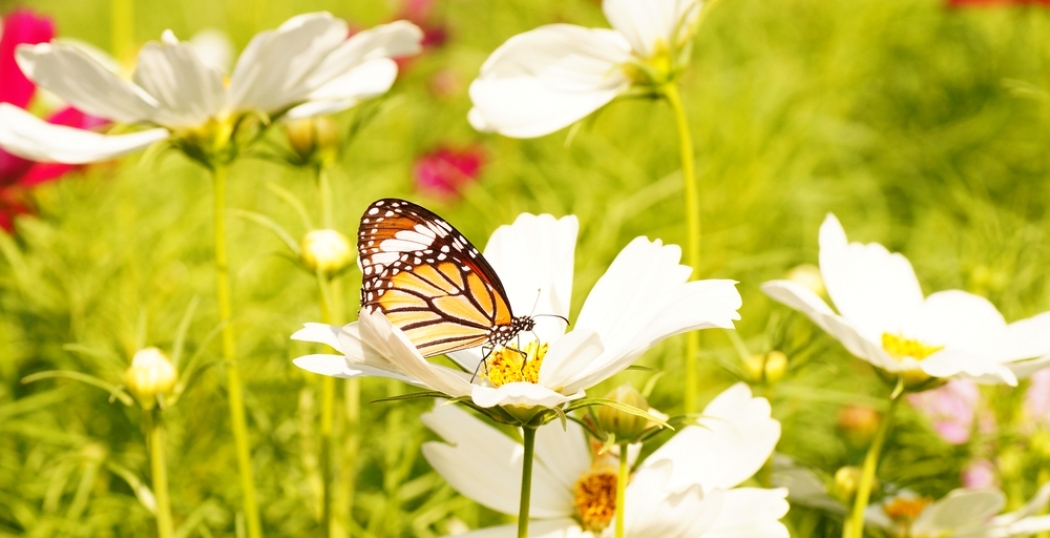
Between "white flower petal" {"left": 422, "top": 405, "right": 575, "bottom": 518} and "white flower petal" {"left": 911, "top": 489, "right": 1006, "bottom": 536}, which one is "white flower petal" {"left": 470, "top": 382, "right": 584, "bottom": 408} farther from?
"white flower petal" {"left": 911, "top": 489, "right": 1006, "bottom": 536}

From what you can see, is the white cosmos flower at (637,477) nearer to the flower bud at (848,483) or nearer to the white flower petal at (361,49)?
the flower bud at (848,483)

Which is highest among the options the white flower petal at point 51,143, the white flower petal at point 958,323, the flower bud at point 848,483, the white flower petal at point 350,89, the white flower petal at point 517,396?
the white flower petal at point 350,89

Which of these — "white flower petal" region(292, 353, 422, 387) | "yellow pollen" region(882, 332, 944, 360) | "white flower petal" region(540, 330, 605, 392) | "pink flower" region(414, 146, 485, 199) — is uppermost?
"pink flower" region(414, 146, 485, 199)

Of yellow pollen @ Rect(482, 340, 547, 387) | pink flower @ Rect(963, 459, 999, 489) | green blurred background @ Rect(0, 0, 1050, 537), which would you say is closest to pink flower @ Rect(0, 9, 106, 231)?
green blurred background @ Rect(0, 0, 1050, 537)

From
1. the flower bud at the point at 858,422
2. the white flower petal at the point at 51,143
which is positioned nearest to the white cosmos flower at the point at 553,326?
the white flower petal at the point at 51,143

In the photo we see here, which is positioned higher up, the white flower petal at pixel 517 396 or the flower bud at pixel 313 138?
the flower bud at pixel 313 138

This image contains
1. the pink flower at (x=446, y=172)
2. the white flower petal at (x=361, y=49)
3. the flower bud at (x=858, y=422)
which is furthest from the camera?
the pink flower at (x=446, y=172)
